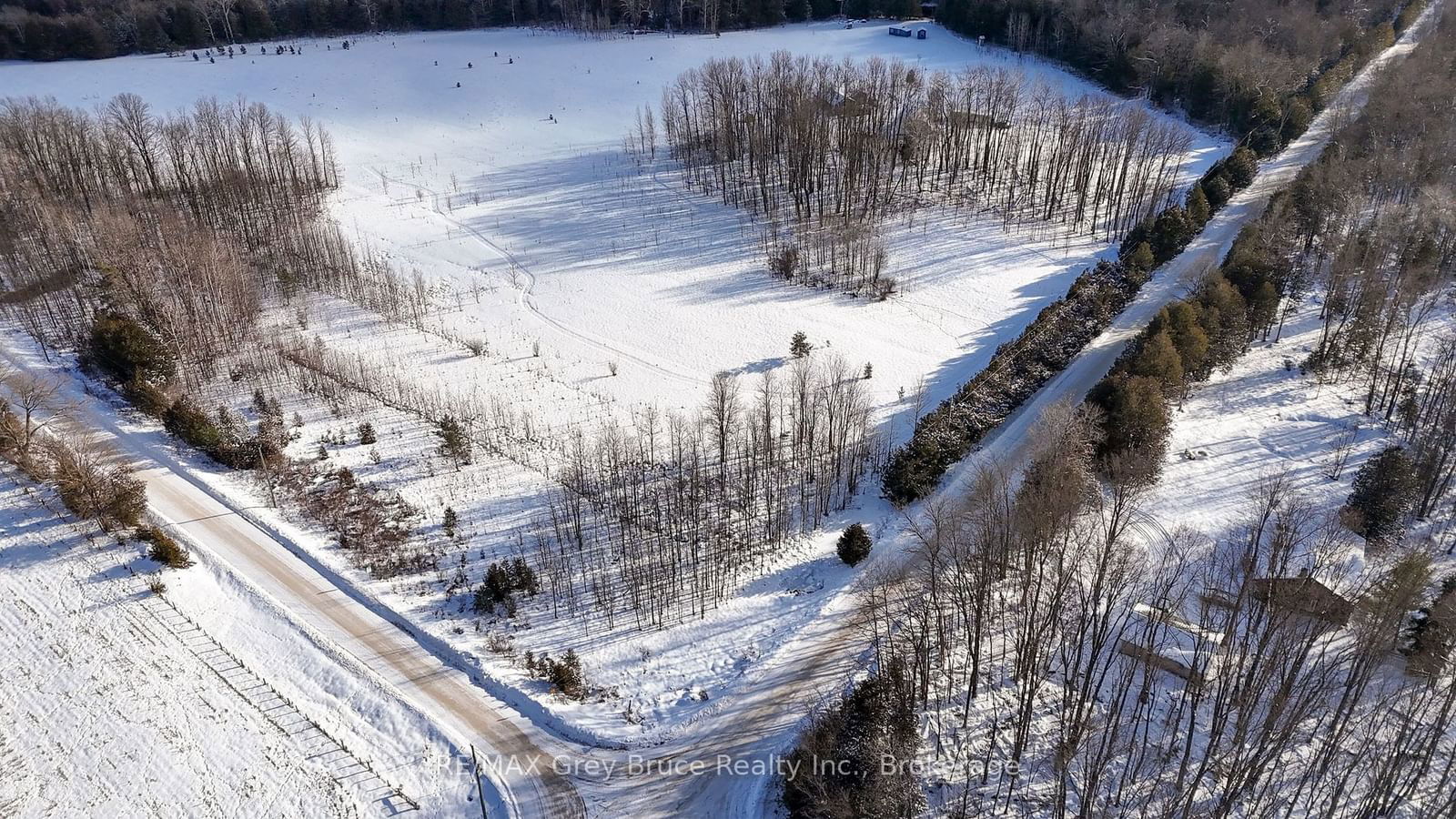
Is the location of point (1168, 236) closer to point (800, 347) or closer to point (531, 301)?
point (800, 347)

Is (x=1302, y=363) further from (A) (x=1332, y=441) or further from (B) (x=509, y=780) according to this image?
(B) (x=509, y=780)

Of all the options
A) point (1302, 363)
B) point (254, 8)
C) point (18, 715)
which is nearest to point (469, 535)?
point (18, 715)

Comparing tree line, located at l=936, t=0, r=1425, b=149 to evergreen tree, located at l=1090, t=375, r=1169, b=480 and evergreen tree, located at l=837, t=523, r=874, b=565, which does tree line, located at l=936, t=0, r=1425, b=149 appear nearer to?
evergreen tree, located at l=1090, t=375, r=1169, b=480

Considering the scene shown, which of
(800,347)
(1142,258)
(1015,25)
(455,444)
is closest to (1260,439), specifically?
(1142,258)

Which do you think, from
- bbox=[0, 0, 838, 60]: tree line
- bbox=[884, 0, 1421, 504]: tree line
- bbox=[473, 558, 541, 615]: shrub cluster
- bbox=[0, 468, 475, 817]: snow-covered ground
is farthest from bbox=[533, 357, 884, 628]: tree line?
bbox=[0, 0, 838, 60]: tree line

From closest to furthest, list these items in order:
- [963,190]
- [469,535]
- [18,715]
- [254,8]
A: [18,715]
[469,535]
[963,190]
[254,8]
